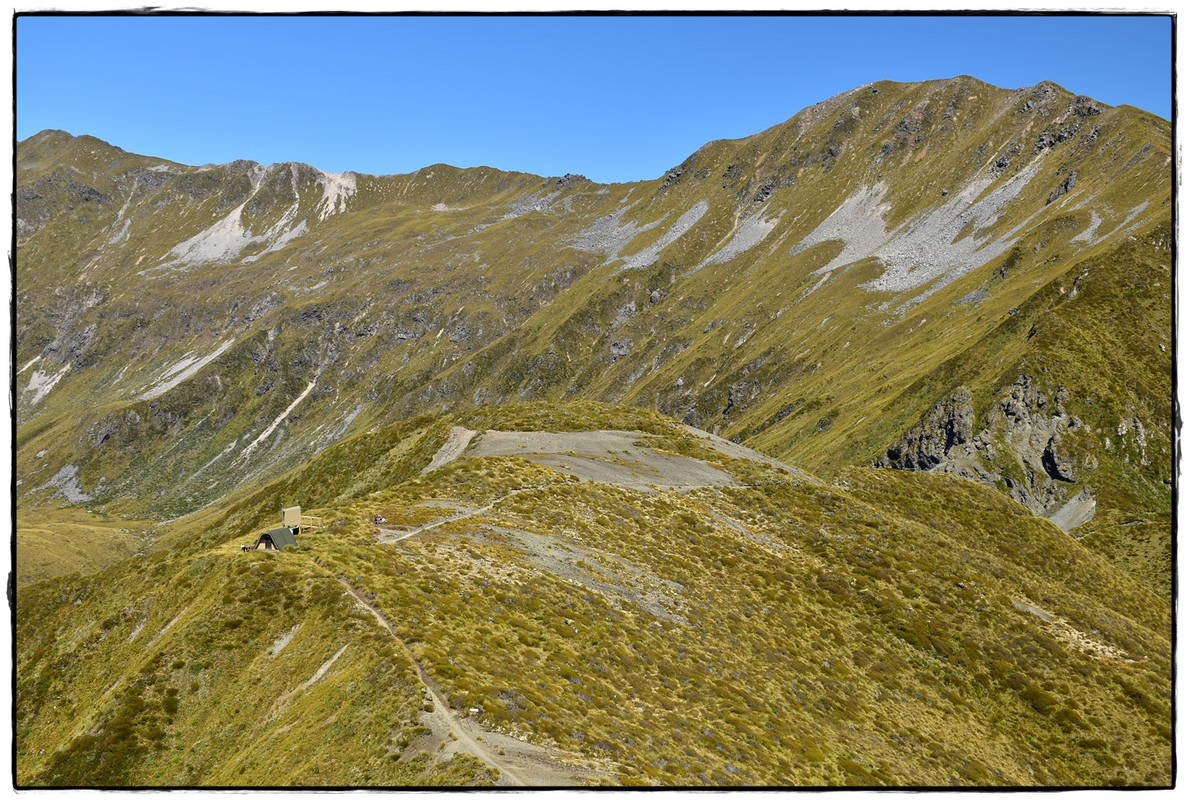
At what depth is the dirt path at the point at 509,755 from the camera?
69.0 ft

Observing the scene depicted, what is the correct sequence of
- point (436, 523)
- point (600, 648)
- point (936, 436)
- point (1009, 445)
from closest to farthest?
point (600, 648)
point (436, 523)
point (1009, 445)
point (936, 436)

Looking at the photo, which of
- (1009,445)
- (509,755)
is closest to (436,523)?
(509,755)

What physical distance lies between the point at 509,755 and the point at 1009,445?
13741 cm

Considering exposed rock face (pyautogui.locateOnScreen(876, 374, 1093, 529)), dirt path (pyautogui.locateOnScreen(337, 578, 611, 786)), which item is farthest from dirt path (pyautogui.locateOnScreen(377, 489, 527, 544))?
exposed rock face (pyautogui.locateOnScreen(876, 374, 1093, 529))

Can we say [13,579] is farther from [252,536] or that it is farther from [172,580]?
[252,536]

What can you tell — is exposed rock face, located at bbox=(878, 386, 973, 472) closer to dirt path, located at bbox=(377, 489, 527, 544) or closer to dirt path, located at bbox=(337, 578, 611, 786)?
dirt path, located at bbox=(377, 489, 527, 544)

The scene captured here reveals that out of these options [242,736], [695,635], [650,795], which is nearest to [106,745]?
[242,736]

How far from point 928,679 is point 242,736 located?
3928 cm

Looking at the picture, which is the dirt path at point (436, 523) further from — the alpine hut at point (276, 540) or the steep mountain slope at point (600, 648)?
the alpine hut at point (276, 540)

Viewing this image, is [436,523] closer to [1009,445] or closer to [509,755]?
[509,755]

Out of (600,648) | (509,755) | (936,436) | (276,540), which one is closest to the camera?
(509,755)

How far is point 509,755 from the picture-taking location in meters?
22.4

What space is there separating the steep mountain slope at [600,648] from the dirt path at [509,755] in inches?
5.4

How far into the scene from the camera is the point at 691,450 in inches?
3068
